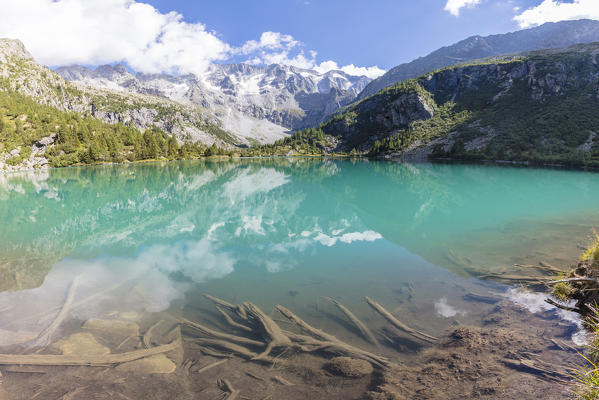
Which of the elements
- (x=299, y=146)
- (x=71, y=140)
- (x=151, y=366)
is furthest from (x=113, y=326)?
(x=299, y=146)

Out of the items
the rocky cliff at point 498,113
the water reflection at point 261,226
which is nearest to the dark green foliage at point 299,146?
the rocky cliff at point 498,113

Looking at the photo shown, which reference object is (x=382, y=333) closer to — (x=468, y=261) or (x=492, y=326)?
(x=492, y=326)

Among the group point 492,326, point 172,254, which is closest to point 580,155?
point 492,326

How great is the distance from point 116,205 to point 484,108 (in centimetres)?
15393

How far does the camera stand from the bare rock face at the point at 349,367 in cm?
514

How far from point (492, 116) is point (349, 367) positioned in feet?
440

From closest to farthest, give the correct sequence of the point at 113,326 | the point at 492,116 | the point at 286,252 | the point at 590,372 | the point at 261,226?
the point at 590,372
the point at 113,326
the point at 286,252
the point at 261,226
the point at 492,116

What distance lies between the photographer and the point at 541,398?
432 centimetres

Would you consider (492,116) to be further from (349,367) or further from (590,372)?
(349,367)

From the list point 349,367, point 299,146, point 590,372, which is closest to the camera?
point 590,372

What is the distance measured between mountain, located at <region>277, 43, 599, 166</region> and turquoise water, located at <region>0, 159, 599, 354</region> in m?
66.7

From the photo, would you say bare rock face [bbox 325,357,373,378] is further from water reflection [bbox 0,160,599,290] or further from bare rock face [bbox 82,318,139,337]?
water reflection [bbox 0,160,599,290]

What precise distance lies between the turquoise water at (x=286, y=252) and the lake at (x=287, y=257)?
6 centimetres

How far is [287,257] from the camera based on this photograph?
473 inches
